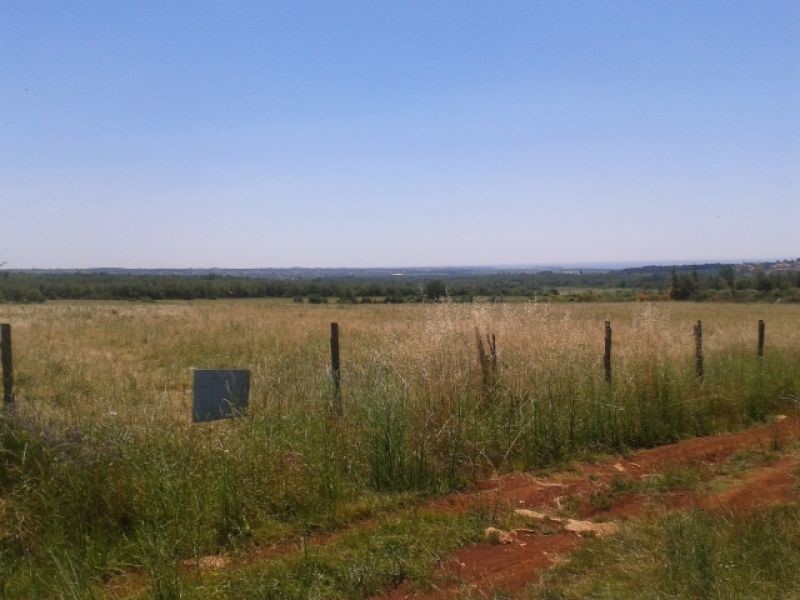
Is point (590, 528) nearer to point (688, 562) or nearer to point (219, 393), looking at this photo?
point (688, 562)

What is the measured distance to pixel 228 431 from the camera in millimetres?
6457

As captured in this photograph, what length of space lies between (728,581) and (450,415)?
13.1ft

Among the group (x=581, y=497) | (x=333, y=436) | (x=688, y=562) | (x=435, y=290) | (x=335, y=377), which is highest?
(x=435, y=290)

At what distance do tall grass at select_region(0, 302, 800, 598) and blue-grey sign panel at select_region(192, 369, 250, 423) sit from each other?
135 millimetres

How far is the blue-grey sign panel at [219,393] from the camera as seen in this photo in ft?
22.1

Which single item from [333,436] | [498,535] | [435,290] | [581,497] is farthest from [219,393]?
[435,290]

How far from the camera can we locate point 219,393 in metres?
6.87

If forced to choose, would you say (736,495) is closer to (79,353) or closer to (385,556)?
(385,556)

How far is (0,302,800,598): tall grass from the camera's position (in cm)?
517

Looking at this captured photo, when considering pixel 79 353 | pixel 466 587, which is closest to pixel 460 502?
pixel 466 587

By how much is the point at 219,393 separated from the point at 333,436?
1280 millimetres

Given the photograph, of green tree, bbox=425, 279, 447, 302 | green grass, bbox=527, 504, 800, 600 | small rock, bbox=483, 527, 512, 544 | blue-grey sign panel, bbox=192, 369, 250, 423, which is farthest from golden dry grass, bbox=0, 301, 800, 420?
green grass, bbox=527, 504, 800, 600

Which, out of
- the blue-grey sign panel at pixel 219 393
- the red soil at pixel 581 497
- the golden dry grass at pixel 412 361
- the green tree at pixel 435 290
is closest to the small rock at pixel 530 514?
the red soil at pixel 581 497

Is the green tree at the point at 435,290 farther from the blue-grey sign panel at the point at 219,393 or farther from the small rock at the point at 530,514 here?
A: the small rock at the point at 530,514
